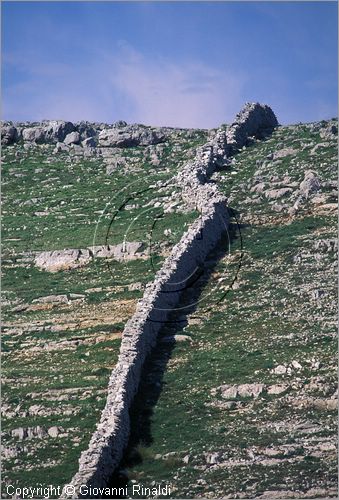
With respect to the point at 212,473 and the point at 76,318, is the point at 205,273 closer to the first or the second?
the point at 76,318

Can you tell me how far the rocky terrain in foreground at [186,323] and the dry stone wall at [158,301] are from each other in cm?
56

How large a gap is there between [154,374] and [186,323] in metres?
3.61

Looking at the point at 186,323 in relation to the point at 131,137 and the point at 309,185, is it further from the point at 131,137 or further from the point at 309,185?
the point at 131,137

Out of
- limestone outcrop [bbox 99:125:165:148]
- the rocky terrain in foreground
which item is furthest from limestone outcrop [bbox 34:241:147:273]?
limestone outcrop [bbox 99:125:165:148]

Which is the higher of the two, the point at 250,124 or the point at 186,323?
the point at 250,124

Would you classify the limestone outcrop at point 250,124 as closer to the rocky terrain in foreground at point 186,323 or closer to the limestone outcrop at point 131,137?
the rocky terrain in foreground at point 186,323

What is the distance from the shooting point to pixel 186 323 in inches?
1485

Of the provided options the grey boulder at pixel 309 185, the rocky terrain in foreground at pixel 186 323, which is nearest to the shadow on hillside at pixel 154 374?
the rocky terrain in foreground at pixel 186 323

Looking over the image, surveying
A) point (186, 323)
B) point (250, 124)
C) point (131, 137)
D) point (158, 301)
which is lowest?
point (186, 323)

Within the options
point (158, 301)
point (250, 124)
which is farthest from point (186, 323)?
point (250, 124)

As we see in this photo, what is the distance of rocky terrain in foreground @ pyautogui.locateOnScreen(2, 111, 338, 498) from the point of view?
29.6m

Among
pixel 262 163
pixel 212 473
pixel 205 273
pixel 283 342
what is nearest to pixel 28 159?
pixel 262 163

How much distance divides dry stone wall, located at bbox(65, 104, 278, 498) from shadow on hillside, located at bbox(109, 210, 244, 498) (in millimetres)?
223

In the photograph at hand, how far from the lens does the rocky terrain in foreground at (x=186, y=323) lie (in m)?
29.6
